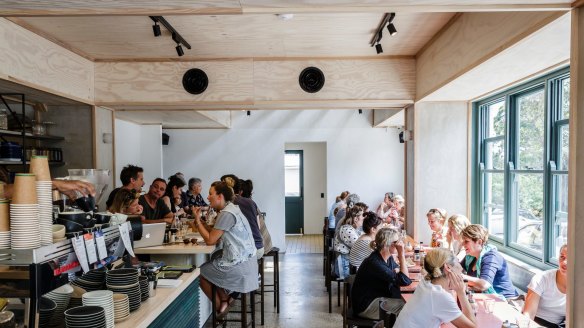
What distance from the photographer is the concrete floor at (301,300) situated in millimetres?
4766

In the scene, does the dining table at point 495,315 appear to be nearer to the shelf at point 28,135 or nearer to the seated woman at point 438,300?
the seated woman at point 438,300

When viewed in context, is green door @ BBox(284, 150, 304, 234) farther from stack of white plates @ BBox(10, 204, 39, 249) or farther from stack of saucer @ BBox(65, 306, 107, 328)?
stack of white plates @ BBox(10, 204, 39, 249)

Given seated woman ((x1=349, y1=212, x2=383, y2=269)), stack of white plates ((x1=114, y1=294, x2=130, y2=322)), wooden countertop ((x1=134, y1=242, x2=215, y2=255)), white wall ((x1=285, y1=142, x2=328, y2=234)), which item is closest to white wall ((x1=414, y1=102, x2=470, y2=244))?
seated woman ((x1=349, y1=212, x2=383, y2=269))

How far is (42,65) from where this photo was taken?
153 inches

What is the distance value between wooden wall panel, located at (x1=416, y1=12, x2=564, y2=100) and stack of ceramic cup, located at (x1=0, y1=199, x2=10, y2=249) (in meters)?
2.69

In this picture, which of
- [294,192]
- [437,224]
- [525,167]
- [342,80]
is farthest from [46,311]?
[294,192]

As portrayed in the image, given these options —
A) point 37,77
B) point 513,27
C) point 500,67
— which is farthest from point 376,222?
point 37,77

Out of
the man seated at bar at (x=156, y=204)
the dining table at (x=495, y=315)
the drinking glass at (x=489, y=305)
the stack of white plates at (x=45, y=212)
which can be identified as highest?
the stack of white plates at (x=45, y=212)

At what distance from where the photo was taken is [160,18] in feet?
11.2

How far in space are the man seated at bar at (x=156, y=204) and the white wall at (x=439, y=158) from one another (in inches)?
118

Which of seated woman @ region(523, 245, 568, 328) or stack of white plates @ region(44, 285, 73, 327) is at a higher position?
stack of white plates @ region(44, 285, 73, 327)

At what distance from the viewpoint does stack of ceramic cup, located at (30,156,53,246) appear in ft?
5.83

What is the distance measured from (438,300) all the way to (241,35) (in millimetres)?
2836

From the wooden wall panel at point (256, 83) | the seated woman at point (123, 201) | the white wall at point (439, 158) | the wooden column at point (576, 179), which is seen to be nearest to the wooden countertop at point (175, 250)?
the seated woman at point (123, 201)
